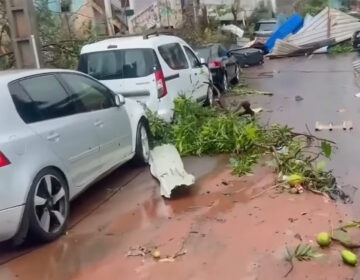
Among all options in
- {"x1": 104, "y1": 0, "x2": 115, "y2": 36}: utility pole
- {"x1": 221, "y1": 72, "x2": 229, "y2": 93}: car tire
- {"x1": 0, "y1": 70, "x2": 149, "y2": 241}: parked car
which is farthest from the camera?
{"x1": 104, "y1": 0, "x2": 115, "y2": 36}: utility pole

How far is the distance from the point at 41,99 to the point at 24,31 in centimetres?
454

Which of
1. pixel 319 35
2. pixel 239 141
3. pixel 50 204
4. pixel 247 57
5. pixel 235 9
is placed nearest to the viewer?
pixel 50 204

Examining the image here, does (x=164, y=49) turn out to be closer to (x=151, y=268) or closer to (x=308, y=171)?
(x=308, y=171)

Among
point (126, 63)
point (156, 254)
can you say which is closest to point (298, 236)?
point (156, 254)

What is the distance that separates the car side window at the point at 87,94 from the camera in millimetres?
6449

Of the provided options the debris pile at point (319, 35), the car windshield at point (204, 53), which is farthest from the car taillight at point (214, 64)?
the debris pile at point (319, 35)

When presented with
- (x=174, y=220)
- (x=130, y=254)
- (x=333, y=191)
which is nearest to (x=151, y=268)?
(x=130, y=254)

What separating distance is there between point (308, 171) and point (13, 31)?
5.93m

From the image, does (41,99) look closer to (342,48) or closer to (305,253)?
(305,253)

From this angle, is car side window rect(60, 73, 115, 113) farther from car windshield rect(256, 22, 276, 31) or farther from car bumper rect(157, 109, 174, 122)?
car windshield rect(256, 22, 276, 31)

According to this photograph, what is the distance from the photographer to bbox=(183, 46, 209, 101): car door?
38.6 ft

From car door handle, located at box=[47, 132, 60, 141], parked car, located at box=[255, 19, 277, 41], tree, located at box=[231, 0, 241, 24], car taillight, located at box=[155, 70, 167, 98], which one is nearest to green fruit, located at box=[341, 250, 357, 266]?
car door handle, located at box=[47, 132, 60, 141]

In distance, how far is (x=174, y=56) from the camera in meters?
10.8

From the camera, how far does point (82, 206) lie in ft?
22.0
